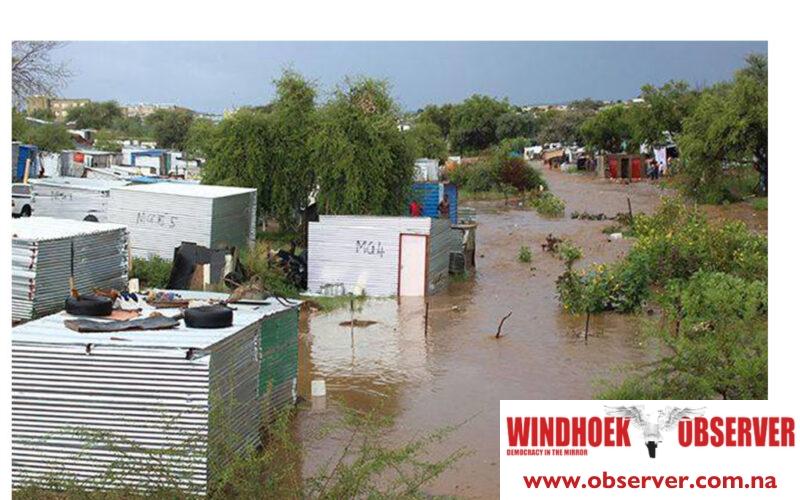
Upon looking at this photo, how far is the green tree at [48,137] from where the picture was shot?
137ft

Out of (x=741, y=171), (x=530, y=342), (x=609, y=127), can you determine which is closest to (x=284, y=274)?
(x=530, y=342)

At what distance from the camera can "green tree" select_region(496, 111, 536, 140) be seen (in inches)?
3034

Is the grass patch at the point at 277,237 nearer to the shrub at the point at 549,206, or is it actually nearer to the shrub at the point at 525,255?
the shrub at the point at 525,255

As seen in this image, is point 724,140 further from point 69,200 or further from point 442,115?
point 442,115

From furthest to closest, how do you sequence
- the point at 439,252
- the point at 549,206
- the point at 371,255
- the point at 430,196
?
the point at 549,206 < the point at 430,196 < the point at 439,252 < the point at 371,255

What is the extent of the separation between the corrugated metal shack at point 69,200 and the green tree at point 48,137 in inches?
800

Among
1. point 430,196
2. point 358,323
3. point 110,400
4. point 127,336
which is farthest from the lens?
point 430,196

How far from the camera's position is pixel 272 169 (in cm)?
2536

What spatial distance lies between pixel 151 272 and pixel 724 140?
73.7 feet

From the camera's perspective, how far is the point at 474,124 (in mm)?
75312

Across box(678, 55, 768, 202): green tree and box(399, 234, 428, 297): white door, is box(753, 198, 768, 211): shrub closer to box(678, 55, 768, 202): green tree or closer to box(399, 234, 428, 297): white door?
box(678, 55, 768, 202): green tree

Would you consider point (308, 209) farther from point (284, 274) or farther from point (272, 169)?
point (284, 274)

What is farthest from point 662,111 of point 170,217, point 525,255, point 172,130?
point 170,217
